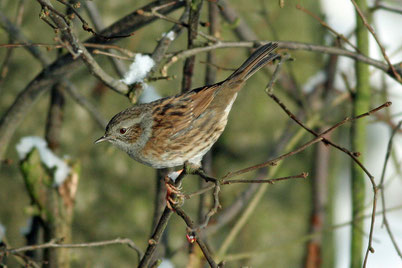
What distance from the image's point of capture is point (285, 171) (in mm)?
5039

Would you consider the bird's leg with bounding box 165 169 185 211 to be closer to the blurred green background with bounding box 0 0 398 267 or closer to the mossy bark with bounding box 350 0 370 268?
the mossy bark with bounding box 350 0 370 268

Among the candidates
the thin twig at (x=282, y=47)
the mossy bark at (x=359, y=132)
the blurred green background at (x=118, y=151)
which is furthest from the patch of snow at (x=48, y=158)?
the mossy bark at (x=359, y=132)

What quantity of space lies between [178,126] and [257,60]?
0.64m

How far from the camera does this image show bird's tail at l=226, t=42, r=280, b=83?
3.11 metres

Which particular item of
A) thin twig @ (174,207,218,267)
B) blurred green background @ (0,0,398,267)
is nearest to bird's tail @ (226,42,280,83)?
thin twig @ (174,207,218,267)

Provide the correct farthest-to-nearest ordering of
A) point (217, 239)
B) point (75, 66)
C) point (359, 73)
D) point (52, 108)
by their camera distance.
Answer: point (217, 239) → point (52, 108) → point (359, 73) → point (75, 66)

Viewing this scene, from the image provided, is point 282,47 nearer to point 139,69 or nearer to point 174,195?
point 139,69

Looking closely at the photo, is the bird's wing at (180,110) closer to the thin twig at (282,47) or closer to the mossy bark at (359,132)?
the thin twig at (282,47)

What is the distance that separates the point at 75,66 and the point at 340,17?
12.6 feet

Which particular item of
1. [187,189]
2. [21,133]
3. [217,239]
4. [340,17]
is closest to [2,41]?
[21,133]

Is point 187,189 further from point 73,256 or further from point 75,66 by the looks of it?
point 75,66

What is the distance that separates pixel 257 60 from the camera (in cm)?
326

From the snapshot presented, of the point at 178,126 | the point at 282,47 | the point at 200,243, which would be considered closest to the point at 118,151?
the point at 178,126

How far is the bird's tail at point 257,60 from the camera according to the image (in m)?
3.11
